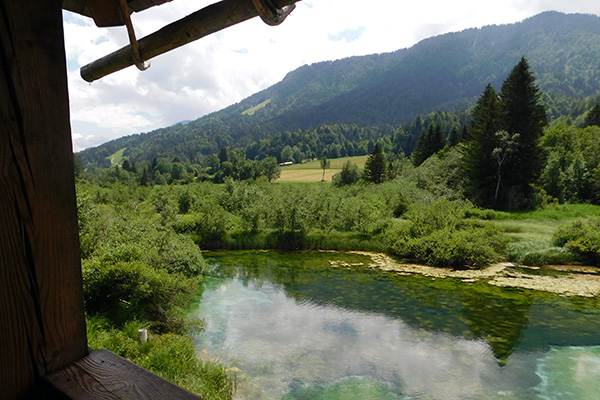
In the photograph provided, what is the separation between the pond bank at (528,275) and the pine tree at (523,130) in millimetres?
17896

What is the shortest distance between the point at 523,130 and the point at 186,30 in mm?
43434

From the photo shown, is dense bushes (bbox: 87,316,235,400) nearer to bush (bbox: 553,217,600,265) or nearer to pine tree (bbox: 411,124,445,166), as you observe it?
bush (bbox: 553,217,600,265)

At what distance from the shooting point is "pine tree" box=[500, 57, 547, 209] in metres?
36.5

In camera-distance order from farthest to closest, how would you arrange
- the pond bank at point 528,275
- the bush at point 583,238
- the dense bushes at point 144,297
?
the bush at point 583,238, the pond bank at point 528,275, the dense bushes at point 144,297

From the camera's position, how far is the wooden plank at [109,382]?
44.3 inches

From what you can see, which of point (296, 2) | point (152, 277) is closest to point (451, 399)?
point (152, 277)

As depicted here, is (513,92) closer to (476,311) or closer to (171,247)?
(476,311)

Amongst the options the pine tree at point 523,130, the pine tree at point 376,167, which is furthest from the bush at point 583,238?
the pine tree at point 376,167

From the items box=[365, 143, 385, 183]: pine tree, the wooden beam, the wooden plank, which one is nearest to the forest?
box=[365, 143, 385, 183]: pine tree

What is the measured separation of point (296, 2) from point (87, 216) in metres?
15.4

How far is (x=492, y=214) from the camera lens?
3181 cm

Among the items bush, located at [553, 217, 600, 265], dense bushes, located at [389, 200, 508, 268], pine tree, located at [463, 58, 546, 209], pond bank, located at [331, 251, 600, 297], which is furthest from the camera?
pine tree, located at [463, 58, 546, 209]

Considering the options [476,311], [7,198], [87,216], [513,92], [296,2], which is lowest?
[476,311]

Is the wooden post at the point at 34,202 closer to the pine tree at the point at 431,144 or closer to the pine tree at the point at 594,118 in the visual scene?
the pine tree at the point at 431,144
